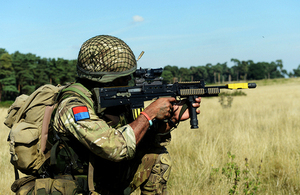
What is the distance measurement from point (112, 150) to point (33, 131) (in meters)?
0.94

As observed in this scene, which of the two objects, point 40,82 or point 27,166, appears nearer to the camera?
point 27,166

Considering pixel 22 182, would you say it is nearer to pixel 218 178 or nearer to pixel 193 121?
pixel 193 121

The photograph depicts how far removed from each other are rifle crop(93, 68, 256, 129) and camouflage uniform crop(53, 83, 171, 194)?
0.21m

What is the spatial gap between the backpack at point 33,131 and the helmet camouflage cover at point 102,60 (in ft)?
0.98

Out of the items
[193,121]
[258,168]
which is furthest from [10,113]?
[258,168]

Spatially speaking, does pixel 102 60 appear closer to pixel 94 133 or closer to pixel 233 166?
pixel 94 133

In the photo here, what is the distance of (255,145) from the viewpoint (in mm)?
5086

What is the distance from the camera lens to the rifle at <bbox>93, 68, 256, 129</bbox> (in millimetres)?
2641

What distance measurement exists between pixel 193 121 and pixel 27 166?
74.7 inches

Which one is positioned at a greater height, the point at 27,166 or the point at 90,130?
the point at 90,130

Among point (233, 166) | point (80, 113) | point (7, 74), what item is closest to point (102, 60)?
point (80, 113)

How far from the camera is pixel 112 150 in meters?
2.23

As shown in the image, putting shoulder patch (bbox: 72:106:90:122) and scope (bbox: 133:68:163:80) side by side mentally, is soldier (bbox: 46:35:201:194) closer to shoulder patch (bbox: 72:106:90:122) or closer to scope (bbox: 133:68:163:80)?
shoulder patch (bbox: 72:106:90:122)

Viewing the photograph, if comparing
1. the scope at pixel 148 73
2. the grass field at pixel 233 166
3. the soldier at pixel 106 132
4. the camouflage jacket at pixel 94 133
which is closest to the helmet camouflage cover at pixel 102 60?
the soldier at pixel 106 132
